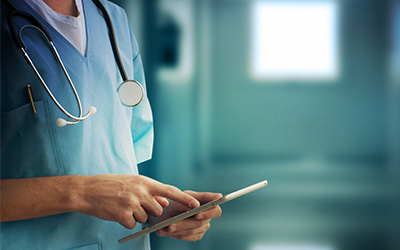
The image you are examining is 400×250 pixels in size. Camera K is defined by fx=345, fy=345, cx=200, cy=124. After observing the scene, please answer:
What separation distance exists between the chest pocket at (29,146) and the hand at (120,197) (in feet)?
0.37

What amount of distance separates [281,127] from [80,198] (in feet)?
2.13

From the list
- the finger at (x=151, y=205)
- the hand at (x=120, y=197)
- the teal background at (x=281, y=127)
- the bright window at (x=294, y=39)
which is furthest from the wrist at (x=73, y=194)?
the bright window at (x=294, y=39)

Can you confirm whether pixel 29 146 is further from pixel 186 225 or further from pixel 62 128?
pixel 186 225

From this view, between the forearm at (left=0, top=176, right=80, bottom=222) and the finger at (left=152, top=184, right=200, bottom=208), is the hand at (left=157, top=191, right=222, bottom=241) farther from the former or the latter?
the forearm at (left=0, top=176, right=80, bottom=222)

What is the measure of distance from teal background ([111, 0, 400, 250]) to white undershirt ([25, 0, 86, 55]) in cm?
30

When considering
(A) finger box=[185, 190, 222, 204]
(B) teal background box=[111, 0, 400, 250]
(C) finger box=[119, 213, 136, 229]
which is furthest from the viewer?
(B) teal background box=[111, 0, 400, 250]

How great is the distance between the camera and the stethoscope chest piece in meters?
0.76

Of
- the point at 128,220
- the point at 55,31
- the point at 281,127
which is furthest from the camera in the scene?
the point at 281,127

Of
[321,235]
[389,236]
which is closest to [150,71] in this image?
[321,235]

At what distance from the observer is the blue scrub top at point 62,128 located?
0.66 meters

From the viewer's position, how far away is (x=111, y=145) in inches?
31.0

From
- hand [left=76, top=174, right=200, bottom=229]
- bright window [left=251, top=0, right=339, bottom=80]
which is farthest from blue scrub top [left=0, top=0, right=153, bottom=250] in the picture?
bright window [left=251, top=0, right=339, bottom=80]

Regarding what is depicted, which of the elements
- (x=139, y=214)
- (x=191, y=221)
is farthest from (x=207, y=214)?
(x=139, y=214)

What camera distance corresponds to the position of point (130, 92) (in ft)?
2.50
